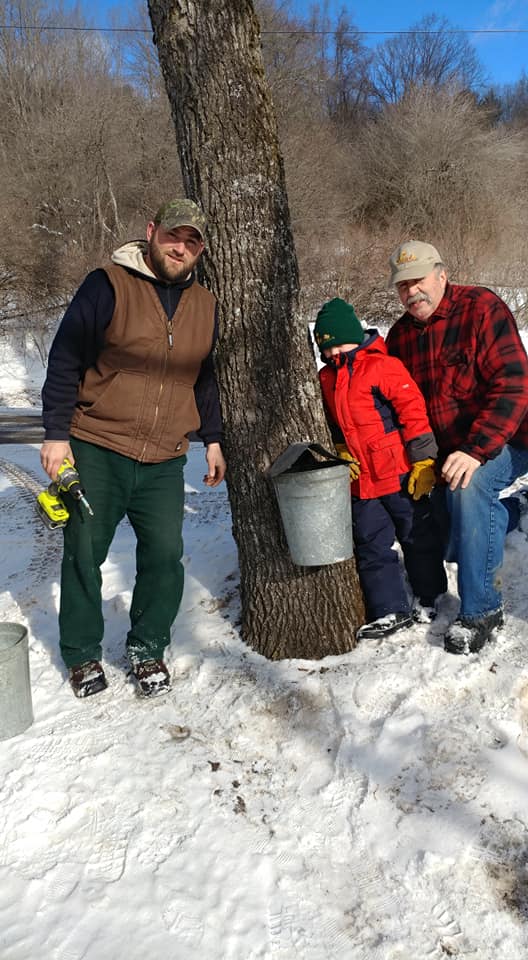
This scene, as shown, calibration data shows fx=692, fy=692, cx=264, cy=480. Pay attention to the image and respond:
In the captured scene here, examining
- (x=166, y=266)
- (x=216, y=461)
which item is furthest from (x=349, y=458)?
(x=166, y=266)

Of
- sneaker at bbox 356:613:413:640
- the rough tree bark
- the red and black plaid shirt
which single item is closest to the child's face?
the rough tree bark

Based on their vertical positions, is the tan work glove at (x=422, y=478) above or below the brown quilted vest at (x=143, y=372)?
below

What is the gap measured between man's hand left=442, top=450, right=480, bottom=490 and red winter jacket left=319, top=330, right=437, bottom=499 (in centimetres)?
21

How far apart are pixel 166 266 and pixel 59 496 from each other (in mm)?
1051

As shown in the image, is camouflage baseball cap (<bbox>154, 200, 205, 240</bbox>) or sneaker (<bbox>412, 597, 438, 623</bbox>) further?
sneaker (<bbox>412, 597, 438, 623</bbox>)

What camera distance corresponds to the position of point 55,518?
2879 mm

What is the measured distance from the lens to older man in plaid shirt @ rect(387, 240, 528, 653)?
2.99 metres

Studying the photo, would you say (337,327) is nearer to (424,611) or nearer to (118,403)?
(118,403)

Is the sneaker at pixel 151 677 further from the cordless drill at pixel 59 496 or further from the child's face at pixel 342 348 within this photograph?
the child's face at pixel 342 348

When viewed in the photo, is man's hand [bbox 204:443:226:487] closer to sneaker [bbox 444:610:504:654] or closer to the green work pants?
the green work pants

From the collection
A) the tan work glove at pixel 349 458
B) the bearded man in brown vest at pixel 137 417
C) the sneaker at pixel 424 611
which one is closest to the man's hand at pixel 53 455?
the bearded man in brown vest at pixel 137 417

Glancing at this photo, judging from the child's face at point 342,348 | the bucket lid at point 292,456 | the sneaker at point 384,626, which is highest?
the child's face at point 342,348

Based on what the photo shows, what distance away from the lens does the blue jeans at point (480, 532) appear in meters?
3.04

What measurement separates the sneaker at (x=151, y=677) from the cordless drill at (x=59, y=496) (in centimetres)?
75
